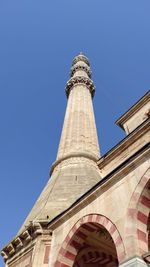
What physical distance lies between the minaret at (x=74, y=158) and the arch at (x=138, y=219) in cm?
378

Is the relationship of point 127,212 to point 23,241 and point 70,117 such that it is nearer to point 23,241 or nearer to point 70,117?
point 23,241

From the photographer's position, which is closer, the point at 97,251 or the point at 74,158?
the point at 97,251

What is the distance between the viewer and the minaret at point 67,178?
891 cm

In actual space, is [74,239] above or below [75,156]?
below

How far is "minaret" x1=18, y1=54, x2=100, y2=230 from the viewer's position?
35.0ft

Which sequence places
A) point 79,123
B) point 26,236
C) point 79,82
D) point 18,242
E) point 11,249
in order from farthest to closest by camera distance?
point 79,82
point 79,123
point 11,249
point 18,242
point 26,236

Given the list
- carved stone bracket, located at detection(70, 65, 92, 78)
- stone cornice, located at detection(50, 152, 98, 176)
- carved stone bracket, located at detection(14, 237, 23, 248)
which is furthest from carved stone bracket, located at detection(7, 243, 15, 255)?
carved stone bracket, located at detection(70, 65, 92, 78)

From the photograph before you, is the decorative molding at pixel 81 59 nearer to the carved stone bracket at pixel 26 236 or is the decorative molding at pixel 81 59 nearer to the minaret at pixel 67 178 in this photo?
the minaret at pixel 67 178

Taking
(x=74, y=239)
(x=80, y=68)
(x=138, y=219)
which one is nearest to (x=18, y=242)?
(x=74, y=239)

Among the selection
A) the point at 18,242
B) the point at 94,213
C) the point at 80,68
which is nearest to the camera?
the point at 94,213

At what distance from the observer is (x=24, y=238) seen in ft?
30.8

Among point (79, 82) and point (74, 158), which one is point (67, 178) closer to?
point (74, 158)

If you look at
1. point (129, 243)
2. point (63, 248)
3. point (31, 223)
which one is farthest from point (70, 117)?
Result: point (129, 243)

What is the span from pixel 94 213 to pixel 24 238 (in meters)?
3.08
